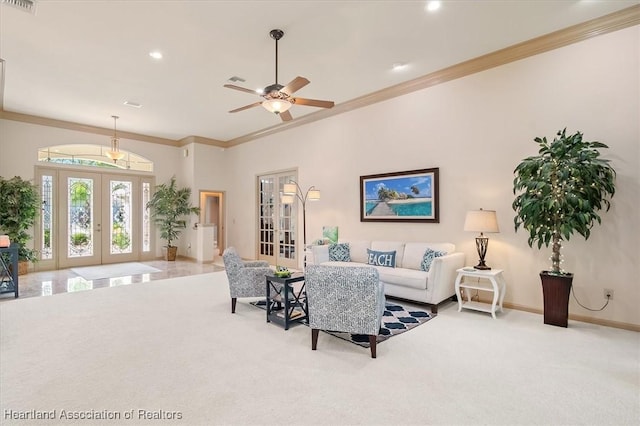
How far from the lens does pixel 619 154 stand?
142 inches

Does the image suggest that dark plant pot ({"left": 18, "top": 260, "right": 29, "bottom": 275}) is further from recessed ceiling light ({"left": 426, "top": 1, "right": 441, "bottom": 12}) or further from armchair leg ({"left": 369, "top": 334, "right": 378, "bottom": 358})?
recessed ceiling light ({"left": 426, "top": 1, "right": 441, "bottom": 12})

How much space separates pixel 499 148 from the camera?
175 inches

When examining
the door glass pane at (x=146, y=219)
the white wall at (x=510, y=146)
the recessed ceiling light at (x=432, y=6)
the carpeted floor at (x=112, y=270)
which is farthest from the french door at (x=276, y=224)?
the recessed ceiling light at (x=432, y=6)

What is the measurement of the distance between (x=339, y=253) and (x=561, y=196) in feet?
10.6

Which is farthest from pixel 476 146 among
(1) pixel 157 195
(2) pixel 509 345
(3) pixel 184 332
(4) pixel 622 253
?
(1) pixel 157 195

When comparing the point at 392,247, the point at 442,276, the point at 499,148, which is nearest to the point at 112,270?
the point at 392,247

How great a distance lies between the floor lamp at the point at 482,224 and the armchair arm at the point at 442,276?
31cm

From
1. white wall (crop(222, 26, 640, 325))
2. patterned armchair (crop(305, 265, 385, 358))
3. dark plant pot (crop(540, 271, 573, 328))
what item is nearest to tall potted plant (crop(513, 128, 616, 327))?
dark plant pot (crop(540, 271, 573, 328))

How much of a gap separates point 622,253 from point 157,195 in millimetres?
9457

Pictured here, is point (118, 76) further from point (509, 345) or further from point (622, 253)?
point (622, 253)

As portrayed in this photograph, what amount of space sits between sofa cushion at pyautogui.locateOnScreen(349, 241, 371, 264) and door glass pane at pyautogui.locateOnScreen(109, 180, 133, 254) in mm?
6420

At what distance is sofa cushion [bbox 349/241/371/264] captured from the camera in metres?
5.61

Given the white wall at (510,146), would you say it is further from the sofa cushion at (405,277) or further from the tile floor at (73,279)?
the tile floor at (73,279)

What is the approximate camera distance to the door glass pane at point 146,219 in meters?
8.98
